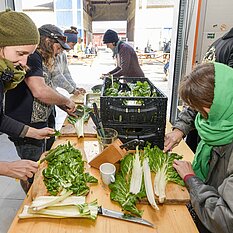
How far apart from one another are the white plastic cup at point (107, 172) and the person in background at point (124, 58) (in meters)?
2.58

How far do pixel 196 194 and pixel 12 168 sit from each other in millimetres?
806

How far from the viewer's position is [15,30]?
1.14m

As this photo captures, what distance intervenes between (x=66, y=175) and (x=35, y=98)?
2.71 feet

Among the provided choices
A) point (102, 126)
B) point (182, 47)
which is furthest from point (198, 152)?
point (182, 47)

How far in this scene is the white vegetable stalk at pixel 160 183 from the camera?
101cm

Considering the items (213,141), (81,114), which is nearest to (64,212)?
(213,141)

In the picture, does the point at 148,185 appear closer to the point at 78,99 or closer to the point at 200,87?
the point at 200,87

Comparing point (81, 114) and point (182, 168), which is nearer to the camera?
point (182, 168)

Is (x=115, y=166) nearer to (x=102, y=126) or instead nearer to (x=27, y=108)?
(x=102, y=126)

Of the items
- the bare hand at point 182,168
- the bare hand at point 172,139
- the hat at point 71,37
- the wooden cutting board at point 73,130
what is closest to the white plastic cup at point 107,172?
the bare hand at point 182,168

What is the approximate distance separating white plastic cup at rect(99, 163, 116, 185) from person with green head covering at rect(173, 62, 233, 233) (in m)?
0.31

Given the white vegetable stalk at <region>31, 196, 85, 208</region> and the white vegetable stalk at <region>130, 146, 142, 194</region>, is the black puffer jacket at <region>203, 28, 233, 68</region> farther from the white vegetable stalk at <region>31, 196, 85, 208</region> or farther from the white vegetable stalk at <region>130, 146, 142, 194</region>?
the white vegetable stalk at <region>31, 196, 85, 208</region>

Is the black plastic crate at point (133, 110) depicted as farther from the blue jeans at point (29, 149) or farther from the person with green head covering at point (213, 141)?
the blue jeans at point (29, 149)

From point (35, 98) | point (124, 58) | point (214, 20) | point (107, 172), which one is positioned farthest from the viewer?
point (124, 58)
